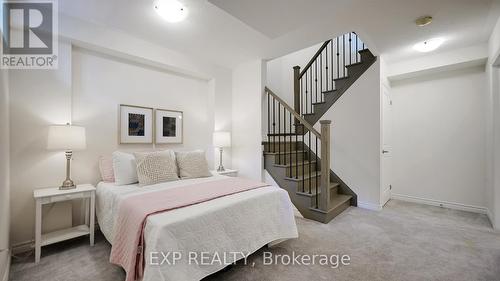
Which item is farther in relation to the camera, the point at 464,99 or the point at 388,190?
the point at 388,190

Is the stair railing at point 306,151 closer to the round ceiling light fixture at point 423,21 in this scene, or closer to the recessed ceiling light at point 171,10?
the round ceiling light fixture at point 423,21

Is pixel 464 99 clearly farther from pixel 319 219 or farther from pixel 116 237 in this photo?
pixel 116 237

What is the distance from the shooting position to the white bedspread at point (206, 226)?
1.29 meters

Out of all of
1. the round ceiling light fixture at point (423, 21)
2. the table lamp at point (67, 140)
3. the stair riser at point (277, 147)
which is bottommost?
the stair riser at point (277, 147)

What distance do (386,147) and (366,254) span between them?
85.4 inches

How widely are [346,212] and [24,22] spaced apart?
454cm

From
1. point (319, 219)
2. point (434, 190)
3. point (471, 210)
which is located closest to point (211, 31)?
point (319, 219)

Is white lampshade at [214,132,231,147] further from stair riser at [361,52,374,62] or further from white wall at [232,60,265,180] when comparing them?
stair riser at [361,52,374,62]

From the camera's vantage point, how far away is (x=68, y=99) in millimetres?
2316

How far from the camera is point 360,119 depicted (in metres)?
3.30

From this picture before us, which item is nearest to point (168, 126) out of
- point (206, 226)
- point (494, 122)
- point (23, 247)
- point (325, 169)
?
point (23, 247)

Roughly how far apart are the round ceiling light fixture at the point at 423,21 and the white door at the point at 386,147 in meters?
1.13

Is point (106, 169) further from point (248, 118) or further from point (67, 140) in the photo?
point (248, 118)

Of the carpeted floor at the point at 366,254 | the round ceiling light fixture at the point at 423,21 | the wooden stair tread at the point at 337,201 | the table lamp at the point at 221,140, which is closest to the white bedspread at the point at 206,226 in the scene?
the carpeted floor at the point at 366,254
